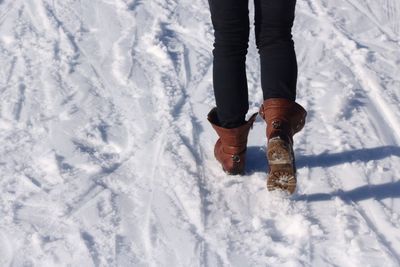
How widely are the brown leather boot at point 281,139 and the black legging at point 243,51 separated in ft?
0.18

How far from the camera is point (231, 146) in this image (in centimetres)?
288

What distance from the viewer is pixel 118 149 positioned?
3.30 metres

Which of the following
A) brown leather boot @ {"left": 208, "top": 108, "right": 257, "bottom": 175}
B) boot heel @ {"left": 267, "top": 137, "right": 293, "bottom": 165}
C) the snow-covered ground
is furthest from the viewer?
brown leather boot @ {"left": 208, "top": 108, "right": 257, "bottom": 175}

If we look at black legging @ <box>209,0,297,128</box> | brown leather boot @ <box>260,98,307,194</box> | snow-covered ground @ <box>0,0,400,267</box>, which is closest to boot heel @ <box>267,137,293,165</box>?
brown leather boot @ <box>260,98,307,194</box>

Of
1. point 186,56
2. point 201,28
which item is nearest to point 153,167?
point 186,56

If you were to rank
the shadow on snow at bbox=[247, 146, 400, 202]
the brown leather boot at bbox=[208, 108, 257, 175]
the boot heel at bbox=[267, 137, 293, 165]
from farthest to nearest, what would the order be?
the shadow on snow at bbox=[247, 146, 400, 202] → the brown leather boot at bbox=[208, 108, 257, 175] → the boot heel at bbox=[267, 137, 293, 165]

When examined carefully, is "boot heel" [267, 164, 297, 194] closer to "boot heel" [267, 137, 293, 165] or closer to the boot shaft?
"boot heel" [267, 137, 293, 165]

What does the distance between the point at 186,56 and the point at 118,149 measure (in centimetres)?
113

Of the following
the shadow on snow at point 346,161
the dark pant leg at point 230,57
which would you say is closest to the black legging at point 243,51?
the dark pant leg at point 230,57

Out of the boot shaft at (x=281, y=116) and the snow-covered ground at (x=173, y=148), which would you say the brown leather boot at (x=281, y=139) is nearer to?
the boot shaft at (x=281, y=116)

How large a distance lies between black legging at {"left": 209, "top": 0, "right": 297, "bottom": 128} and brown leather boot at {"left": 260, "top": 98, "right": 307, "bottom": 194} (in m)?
0.05

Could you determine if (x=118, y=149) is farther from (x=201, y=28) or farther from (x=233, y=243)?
(x=201, y=28)

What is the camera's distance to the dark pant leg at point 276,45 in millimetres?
2541

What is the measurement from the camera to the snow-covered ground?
267 cm
